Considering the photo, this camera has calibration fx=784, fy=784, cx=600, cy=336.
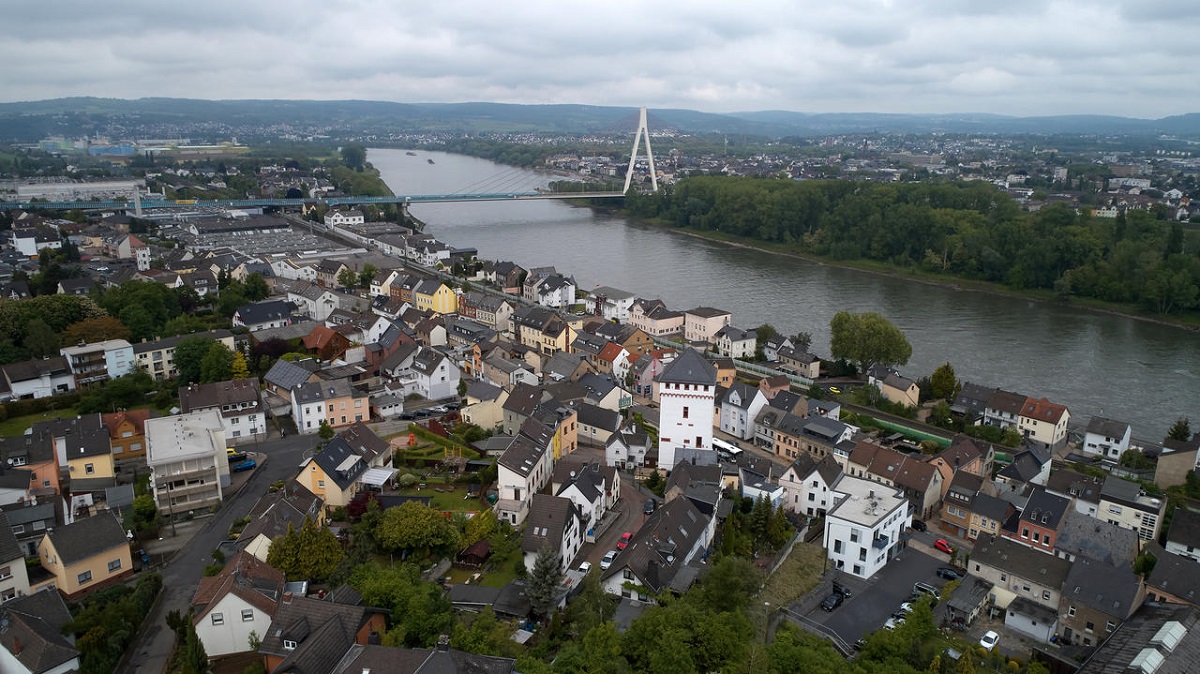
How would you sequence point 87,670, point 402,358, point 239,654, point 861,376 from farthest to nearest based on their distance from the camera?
point 861,376 < point 402,358 < point 239,654 < point 87,670

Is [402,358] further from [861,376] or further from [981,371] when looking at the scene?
[981,371]

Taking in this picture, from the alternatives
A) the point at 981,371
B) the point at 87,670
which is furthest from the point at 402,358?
the point at 981,371

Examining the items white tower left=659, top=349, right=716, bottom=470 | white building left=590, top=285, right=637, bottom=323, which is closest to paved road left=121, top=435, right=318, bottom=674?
white tower left=659, top=349, right=716, bottom=470

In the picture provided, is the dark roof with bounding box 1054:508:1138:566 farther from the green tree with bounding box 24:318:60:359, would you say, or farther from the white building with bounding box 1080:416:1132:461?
the green tree with bounding box 24:318:60:359

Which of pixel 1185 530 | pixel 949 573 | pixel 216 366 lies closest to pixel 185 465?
pixel 216 366

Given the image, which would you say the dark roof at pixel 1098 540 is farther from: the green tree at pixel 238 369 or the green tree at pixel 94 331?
the green tree at pixel 94 331

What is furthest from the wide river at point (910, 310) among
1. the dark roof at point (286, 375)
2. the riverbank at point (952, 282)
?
the dark roof at point (286, 375)
